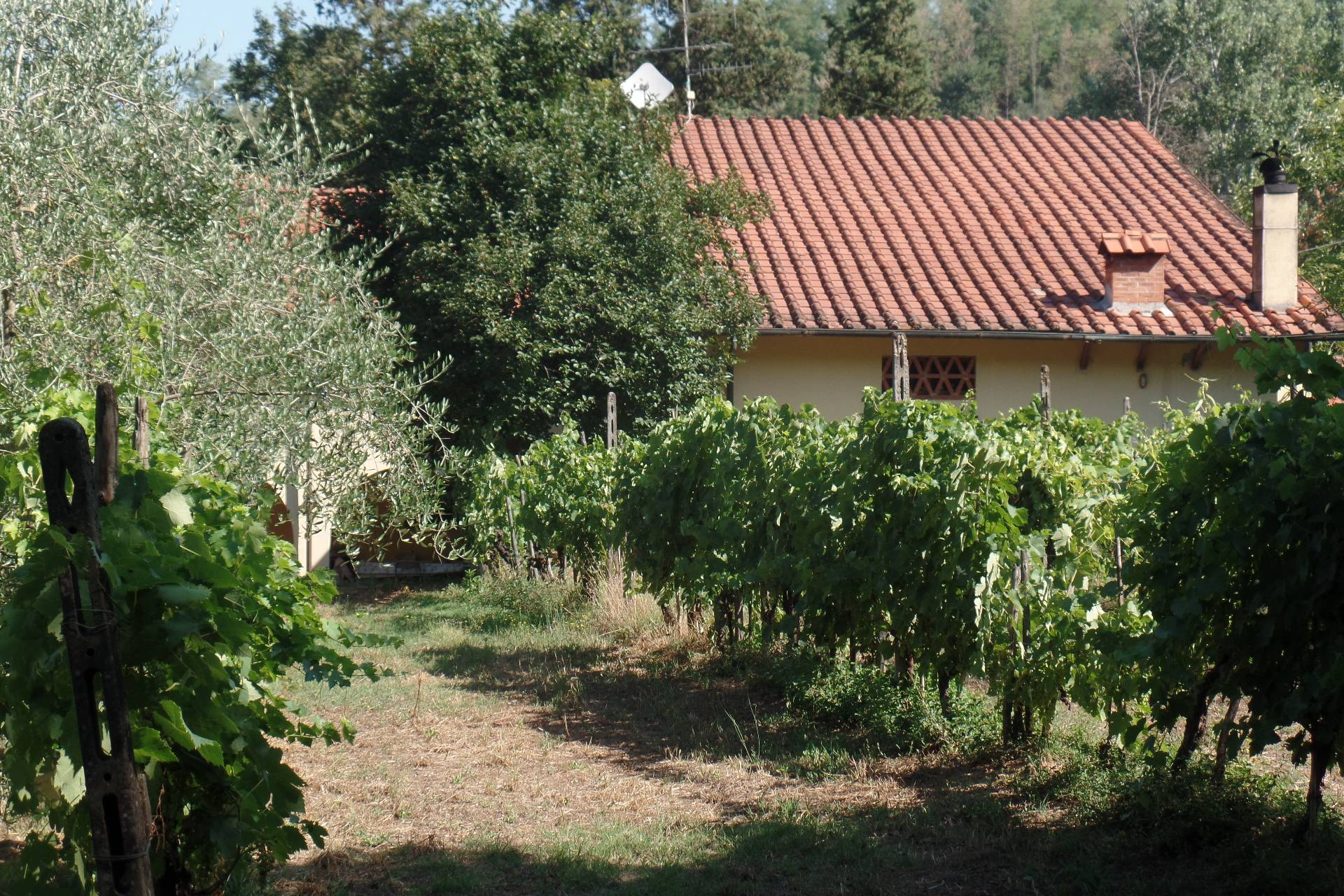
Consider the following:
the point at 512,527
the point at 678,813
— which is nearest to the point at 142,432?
the point at 678,813

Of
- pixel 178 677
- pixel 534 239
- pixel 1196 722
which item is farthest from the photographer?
pixel 534 239

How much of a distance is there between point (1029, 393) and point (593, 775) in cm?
1057

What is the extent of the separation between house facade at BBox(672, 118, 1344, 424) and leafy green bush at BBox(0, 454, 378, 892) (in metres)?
11.0

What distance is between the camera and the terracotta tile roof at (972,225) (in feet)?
48.8

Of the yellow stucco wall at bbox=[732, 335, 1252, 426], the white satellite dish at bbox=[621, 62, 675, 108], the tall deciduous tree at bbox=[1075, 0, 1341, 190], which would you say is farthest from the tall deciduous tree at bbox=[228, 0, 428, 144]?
the tall deciduous tree at bbox=[1075, 0, 1341, 190]

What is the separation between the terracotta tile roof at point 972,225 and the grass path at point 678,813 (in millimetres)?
8030

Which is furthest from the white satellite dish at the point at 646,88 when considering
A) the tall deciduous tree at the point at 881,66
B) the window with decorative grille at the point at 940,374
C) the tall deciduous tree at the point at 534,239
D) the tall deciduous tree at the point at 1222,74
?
the tall deciduous tree at the point at 1222,74

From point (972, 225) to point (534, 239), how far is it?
271 inches

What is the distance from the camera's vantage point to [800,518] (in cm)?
687

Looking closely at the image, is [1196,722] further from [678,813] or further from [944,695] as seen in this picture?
[678,813]

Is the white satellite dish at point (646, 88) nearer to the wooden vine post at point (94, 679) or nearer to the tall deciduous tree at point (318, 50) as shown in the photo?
the tall deciduous tree at point (318, 50)

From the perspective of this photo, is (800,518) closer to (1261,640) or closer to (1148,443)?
(1148,443)

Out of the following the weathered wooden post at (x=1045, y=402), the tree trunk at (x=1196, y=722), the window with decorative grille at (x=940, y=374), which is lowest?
the tree trunk at (x=1196, y=722)

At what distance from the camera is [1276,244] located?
15.2 m
